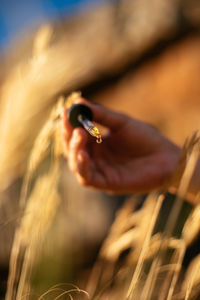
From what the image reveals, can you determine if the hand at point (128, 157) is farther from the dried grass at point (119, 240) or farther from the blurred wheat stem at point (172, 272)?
the blurred wheat stem at point (172, 272)

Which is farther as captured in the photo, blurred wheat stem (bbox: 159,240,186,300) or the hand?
the hand

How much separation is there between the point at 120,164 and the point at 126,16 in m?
2.92

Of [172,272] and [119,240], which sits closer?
[172,272]

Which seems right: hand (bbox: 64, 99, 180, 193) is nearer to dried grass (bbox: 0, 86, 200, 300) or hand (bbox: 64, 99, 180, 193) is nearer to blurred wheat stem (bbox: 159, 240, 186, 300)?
dried grass (bbox: 0, 86, 200, 300)

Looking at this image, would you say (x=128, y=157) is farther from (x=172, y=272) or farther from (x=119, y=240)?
(x=172, y=272)

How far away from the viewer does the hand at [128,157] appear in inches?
32.3

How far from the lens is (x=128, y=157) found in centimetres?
92

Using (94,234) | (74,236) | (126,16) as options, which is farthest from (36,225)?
(126,16)

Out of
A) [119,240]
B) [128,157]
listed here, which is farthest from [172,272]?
[128,157]

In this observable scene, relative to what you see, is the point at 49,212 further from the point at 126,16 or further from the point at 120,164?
the point at 126,16

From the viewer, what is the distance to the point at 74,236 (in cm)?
155

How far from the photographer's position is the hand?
2.69ft

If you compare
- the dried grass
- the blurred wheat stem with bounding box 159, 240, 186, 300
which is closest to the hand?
the dried grass

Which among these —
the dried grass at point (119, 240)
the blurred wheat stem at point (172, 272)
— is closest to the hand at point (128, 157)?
the dried grass at point (119, 240)
